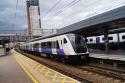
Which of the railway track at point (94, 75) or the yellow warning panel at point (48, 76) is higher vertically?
the yellow warning panel at point (48, 76)

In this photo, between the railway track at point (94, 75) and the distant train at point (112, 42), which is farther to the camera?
the distant train at point (112, 42)

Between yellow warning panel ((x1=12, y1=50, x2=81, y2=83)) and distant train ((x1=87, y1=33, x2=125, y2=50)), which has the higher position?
distant train ((x1=87, y1=33, x2=125, y2=50))

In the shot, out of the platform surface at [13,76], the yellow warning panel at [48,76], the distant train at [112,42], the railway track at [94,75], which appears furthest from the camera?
the distant train at [112,42]

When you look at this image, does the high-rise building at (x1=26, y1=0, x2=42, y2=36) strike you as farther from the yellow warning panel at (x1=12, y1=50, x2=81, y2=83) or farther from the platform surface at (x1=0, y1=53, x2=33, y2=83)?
the yellow warning panel at (x1=12, y1=50, x2=81, y2=83)

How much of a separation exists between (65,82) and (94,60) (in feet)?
41.1

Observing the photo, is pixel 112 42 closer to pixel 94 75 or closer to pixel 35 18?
pixel 35 18

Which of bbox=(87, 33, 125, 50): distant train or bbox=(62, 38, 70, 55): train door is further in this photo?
bbox=(87, 33, 125, 50): distant train

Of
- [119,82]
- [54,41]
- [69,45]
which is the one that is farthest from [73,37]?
[119,82]

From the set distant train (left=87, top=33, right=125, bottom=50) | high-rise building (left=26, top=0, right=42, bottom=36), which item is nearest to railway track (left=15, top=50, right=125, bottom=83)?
distant train (left=87, top=33, right=125, bottom=50)

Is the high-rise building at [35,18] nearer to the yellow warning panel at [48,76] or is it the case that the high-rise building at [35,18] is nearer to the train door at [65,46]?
the train door at [65,46]

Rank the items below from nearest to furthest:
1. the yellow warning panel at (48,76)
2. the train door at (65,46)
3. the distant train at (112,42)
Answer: the yellow warning panel at (48,76), the train door at (65,46), the distant train at (112,42)

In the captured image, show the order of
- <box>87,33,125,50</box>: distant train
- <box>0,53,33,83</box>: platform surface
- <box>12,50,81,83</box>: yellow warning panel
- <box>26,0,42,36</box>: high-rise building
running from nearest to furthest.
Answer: <box>12,50,81,83</box>: yellow warning panel
<box>0,53,33,83</box>: platform surface
<box>87,33,125,50</box>: distant train
<box>26,0,42,36</box>: high-rise building

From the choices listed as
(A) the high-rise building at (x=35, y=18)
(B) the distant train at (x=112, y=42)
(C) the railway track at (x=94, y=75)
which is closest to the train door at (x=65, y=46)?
(C) the railway track at (x=94, y=75)

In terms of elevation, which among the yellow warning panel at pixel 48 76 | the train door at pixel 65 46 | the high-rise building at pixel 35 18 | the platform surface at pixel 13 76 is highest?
the high-rise building at pixel 35 18
